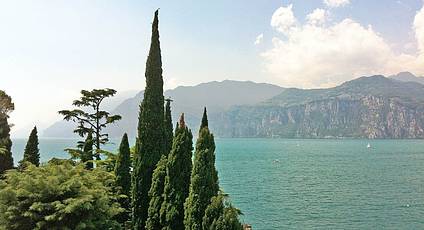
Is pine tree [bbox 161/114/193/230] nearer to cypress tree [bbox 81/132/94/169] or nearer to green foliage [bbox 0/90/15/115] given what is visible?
cypress tree [bbox 81/132/94/169]

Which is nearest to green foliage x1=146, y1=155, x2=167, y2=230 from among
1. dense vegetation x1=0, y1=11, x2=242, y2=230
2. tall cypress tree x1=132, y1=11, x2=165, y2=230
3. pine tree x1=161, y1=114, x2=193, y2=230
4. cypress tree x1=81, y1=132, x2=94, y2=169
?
dense vegetation x1=0, y1=11, x2=242, y2=230

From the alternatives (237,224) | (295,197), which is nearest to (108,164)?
(237,224)

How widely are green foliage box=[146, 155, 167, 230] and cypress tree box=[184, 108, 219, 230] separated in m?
2.61

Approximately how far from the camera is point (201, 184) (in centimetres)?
1641

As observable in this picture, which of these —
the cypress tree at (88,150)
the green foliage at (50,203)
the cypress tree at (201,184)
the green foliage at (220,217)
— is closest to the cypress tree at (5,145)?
the cypress tree at (88,150)

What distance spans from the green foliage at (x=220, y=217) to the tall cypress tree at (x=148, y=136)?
6137mm

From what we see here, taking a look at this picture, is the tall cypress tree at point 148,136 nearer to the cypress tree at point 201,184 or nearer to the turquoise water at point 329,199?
the cypress tree at point 201,184

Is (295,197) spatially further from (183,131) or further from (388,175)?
(183,131)

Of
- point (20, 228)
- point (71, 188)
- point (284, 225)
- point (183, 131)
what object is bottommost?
point (284, 225)

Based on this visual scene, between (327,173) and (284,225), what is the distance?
197 feet

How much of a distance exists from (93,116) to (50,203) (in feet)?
47.0

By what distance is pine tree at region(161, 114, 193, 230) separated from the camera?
17828 millimetres

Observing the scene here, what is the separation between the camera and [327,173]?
103938 mm

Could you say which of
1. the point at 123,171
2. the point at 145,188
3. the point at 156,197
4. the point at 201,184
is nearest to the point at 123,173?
the point at 123,171
